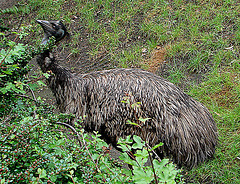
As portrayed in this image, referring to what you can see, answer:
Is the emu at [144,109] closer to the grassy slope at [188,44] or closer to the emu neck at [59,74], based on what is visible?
the emu neck at [59,74]

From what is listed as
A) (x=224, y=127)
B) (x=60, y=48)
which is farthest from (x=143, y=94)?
(x=60, y=48)

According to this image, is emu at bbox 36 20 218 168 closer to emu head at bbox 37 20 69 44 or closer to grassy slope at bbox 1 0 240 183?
grassy slope at bbox 1 0 240 183

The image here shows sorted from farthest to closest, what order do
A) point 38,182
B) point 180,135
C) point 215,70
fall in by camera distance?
point 215,70 → point 180,135 → point 38,182

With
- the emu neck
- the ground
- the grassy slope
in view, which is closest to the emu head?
the emu neck

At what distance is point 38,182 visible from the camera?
1.41m

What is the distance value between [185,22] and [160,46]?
76 centimetres

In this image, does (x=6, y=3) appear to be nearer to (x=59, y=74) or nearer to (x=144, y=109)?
(x=59, y=74)

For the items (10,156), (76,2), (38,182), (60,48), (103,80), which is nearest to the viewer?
(38,182)

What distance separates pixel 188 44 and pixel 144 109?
8.47ft

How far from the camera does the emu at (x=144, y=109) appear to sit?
325cm

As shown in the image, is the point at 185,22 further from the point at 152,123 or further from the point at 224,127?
the point at 152,123

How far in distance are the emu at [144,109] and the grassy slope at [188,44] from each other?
1.34 ft

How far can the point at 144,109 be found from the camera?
3.28 meters

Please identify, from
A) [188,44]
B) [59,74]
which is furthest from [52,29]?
[188,44]
